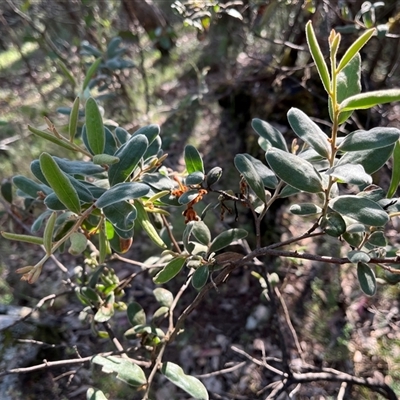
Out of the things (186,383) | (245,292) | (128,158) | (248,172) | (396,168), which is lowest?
(245,292)

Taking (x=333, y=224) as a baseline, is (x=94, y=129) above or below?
above

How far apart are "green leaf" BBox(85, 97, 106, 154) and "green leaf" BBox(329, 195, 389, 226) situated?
470 millimetres

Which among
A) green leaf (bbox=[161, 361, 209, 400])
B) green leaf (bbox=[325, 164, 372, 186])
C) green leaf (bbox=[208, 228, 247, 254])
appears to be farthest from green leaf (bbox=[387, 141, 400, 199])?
green leaf (bbox=[161, 361, 209, 400])

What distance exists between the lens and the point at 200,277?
2.58 feet

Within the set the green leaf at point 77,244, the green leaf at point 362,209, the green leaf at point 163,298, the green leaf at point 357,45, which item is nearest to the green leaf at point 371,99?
the green leaf at point 357,45

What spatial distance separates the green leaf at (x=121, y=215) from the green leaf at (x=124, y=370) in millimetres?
355

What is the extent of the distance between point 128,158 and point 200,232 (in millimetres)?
226

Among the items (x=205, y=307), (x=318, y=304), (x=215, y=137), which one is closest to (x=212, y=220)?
(x=205, y=307)

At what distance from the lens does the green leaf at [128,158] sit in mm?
708

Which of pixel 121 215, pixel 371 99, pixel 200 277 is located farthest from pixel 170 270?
pixel 371 99

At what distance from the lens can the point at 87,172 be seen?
762 millimetres

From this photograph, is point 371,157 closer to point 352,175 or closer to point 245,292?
point 352,175

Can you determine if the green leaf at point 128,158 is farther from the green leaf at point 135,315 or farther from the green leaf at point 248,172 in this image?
the green leaf at point 135,315

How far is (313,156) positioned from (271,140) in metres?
0.12
